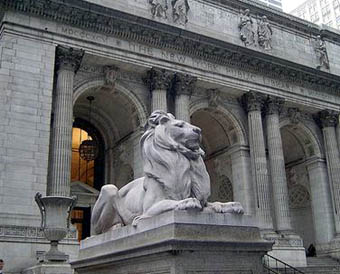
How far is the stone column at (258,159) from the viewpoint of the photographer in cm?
2327

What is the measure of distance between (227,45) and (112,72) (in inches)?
259

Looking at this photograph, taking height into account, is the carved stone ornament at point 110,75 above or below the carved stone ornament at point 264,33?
below

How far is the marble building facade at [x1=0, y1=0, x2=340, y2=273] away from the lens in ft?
59.4

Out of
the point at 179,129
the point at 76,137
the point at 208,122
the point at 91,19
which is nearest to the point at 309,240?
the point at 208,122

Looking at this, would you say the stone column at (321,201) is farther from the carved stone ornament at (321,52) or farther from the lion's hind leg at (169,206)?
the lion's hind leg at (169,206)

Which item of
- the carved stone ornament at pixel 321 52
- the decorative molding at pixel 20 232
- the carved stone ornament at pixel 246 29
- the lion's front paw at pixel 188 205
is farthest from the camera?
the carved stone ornament at pixel 321 52

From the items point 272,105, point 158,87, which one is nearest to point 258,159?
point 272,105

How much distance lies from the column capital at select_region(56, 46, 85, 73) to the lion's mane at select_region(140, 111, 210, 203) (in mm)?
14669

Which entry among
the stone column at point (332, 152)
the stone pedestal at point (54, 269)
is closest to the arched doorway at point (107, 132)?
the stone pedestal at point (54, 269)

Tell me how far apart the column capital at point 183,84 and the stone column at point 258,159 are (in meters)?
4.04

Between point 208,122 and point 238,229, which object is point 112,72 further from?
point 238,229

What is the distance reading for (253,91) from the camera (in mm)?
25266

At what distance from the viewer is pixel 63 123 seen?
19094 millimetres

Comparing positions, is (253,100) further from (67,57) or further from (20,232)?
(20,232)
